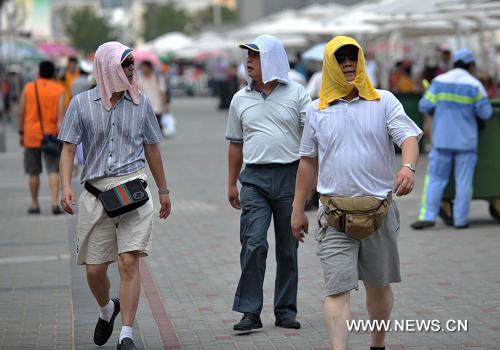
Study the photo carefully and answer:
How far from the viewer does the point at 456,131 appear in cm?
1199

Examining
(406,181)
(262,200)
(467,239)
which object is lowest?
(467,239)

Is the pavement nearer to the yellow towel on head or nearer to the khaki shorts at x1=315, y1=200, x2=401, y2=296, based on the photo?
the khaki shorts at x1=315, y1=200, x2=401, y2=296

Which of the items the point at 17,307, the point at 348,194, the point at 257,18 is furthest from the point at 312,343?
the point at 257,18

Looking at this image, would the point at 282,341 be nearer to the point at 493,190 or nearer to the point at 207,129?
the point at 493,190

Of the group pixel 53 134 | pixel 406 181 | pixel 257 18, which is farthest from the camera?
pixel 257 18

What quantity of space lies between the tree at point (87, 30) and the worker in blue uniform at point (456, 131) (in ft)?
271

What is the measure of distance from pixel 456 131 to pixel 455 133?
2 cm

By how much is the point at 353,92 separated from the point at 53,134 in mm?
8337

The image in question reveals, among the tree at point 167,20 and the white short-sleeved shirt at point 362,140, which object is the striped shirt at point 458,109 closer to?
the white short-sleeved shirt at point 362,140

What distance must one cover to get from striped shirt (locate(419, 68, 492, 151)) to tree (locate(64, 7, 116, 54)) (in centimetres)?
8283

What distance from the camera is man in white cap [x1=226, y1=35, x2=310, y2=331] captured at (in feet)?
24.6

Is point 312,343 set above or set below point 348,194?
below

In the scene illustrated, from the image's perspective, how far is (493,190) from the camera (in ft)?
41.0

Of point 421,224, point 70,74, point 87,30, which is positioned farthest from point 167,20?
point 421,224
